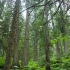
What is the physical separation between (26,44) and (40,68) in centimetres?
371

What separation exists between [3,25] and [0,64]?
316 cm

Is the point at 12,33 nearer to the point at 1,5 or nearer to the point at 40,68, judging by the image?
the point at 1,5

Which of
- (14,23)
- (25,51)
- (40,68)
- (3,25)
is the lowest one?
(40,68)

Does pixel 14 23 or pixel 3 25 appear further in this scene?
pixel 3 25

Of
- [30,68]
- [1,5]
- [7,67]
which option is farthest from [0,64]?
[7,67]

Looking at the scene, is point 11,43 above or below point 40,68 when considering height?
above

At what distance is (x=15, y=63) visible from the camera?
13.0m

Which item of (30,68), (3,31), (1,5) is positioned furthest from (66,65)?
(3,31)

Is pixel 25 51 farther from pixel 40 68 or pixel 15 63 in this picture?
pixel 40 68

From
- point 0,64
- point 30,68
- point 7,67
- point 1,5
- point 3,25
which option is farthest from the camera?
point 0,64

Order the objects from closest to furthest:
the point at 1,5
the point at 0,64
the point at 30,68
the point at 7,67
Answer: the point at 7,67, the point at 1,5, the point at 30,68, the point at 0,64

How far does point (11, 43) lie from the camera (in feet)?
20.7

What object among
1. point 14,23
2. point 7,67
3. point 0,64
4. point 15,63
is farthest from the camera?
point 15,63

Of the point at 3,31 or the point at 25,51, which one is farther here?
the point at 25,51
